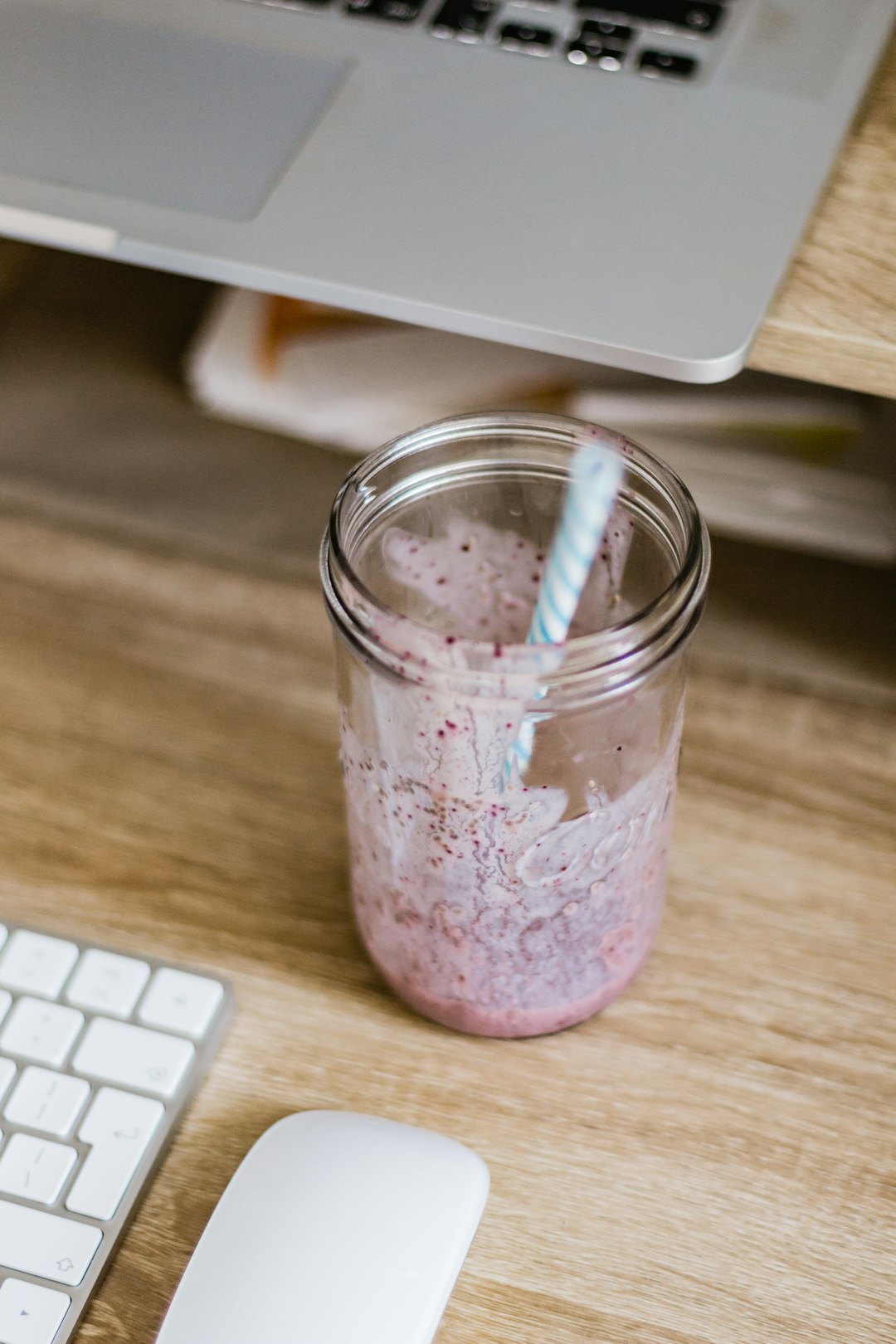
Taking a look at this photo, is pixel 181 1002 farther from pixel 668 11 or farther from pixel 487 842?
pixel 668 11

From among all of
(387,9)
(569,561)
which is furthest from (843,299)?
(387,9)

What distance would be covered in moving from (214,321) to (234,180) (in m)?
0.24

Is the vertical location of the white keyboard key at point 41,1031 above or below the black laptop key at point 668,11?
below

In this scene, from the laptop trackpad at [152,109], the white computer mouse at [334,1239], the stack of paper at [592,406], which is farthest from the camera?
the stack of paper at [592,406]

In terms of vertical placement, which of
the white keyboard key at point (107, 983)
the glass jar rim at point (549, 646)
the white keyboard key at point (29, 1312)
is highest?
the glass jar rim at point (549, 646)

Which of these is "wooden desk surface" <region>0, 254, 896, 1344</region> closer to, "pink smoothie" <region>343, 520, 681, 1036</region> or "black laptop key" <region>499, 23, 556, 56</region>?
"pink smoothie" <region>343, 520, 681, 1036</region>

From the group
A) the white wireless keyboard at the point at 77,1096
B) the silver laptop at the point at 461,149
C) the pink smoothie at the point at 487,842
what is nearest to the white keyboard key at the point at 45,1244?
the white wireless keyboard at the point at 77,1096

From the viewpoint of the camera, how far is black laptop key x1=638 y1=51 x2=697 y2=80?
51 cm

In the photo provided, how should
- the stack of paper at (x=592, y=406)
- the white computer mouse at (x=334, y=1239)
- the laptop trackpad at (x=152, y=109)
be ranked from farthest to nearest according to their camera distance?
the stack of paper at (x=592, y=406)
the laptop trackpad at (x=152, y=109)
the white computer mouse at (x=334, y=1239)

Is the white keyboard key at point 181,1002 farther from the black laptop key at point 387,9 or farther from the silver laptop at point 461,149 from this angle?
the black laptop key at point 387,9

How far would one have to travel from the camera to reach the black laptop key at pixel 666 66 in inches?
20.2

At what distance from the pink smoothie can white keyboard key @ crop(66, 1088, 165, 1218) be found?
95 mm

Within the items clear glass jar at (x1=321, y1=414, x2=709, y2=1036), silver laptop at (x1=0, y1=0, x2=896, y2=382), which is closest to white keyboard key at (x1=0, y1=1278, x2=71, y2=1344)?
clear glass jar at (x1=321, y1=414, x2=709, y2=1036)

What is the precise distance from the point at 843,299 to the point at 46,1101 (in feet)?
1.21
